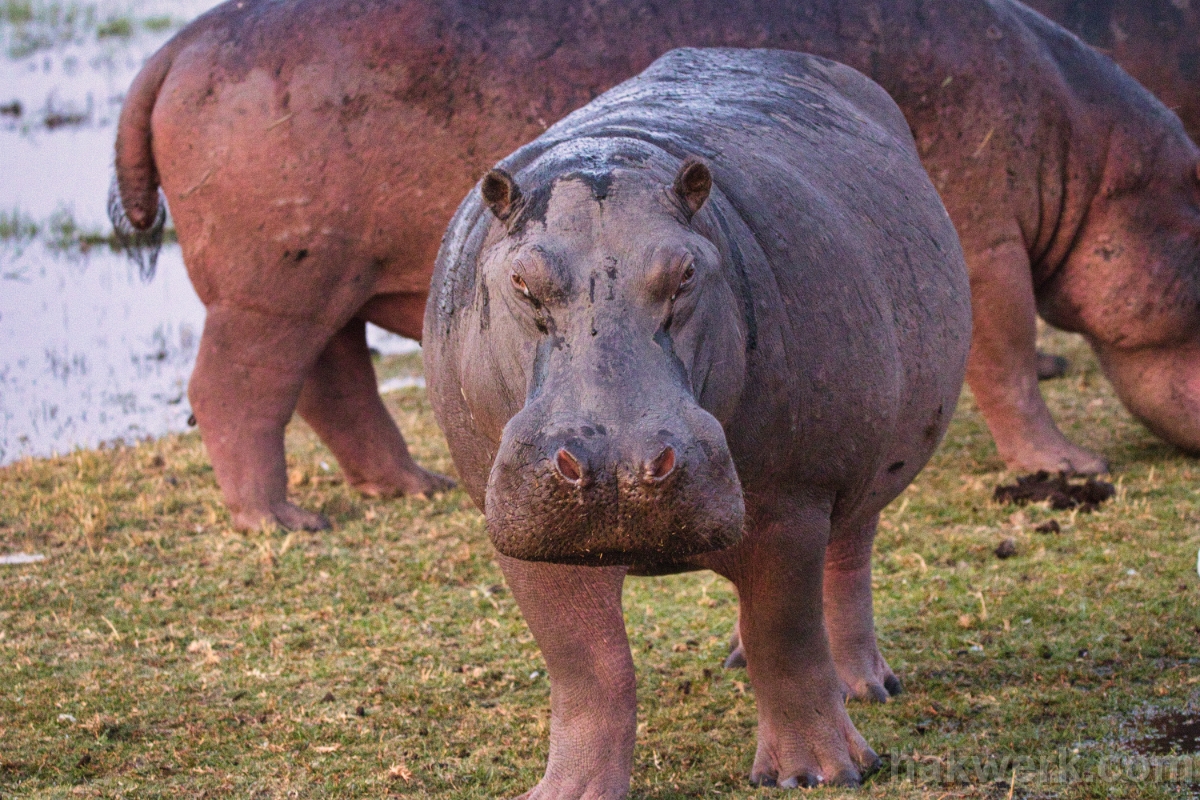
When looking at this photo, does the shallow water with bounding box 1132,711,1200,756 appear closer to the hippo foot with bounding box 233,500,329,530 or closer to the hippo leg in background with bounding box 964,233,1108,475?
the hippo leg in background with bounding box 964,233,1108,475

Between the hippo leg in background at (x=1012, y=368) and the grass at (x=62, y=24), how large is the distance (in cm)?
1549

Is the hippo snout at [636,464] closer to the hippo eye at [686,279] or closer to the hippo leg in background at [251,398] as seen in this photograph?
the hippo eye at [686,279]

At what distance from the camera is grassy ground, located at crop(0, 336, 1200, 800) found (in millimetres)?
3973

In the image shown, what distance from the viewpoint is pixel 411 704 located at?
14.9 ft

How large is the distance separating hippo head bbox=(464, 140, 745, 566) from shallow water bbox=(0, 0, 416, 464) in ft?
17.7

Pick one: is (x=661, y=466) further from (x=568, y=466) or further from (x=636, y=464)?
(x=568, y=466)

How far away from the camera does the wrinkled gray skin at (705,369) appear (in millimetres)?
2789

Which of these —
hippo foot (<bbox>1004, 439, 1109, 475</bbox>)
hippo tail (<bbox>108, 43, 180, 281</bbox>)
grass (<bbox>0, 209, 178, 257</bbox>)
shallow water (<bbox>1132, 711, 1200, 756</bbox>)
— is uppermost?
hippo tail (<bbox>108, 43, 180, 281</bbox>)

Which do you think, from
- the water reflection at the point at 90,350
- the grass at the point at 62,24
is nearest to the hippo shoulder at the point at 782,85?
the water reflection at the point at 90,350

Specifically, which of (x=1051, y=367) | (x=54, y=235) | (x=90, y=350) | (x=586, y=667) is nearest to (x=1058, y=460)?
(x=1051, y=367)

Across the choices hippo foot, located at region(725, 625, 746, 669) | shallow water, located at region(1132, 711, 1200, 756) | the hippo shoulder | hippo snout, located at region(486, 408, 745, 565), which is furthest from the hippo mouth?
hippo foot, located at region(725, 625, 746, 669)

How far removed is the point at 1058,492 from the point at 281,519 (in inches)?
121

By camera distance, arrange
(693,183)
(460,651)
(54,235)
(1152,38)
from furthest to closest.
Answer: (54,235)
(1152,38)
(460,651)
(693,183)

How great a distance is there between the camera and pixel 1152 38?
8.30m
